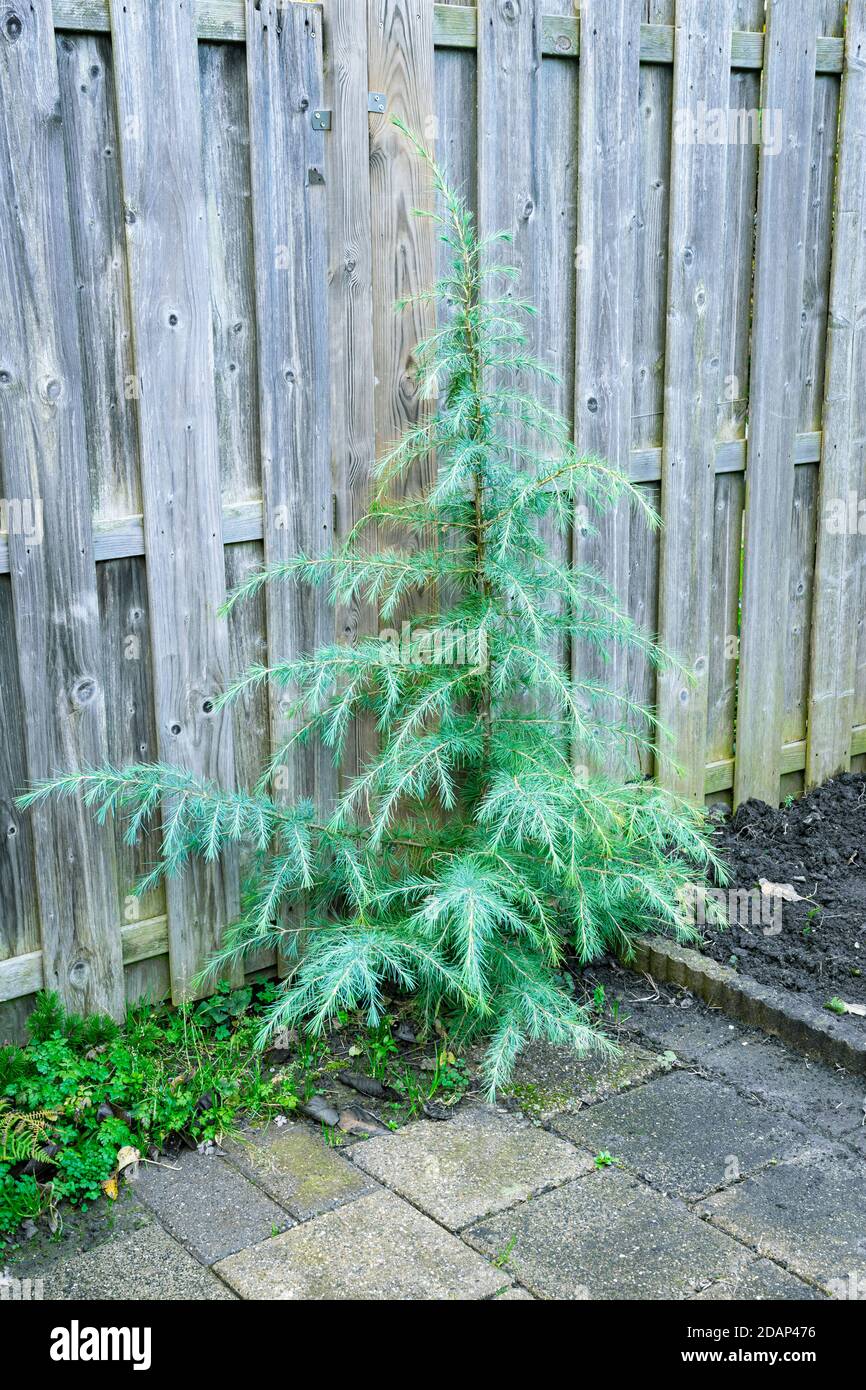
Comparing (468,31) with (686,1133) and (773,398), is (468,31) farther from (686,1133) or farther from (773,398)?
(686,1133)

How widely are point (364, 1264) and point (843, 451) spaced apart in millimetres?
3460

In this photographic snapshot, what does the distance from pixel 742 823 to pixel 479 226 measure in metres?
2.30

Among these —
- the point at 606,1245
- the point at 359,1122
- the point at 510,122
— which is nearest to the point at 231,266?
the point at 510,122

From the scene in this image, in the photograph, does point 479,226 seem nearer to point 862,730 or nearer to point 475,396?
point 475,396

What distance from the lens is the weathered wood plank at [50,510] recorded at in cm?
305

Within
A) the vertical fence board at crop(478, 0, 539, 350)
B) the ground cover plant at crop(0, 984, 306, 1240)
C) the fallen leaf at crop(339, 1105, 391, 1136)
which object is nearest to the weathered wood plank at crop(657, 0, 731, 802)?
the vertical fence board at crop(478, 0, 539, 350)

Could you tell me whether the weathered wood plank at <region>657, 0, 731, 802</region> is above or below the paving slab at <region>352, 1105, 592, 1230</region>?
above

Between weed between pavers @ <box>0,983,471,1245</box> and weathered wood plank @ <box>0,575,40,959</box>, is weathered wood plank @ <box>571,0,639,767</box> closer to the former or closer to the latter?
weed between pavers @ <box>0,983,471,1245</box>

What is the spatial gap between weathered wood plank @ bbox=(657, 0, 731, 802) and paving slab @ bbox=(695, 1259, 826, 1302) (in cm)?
167

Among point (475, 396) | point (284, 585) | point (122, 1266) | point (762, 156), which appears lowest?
point (122, 1266)

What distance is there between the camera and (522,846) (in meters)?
3.72

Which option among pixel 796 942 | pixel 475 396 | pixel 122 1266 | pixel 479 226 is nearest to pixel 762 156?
pixel 479 226

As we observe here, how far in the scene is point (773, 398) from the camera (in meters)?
4.68

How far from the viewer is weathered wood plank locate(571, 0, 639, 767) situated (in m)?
3.96
